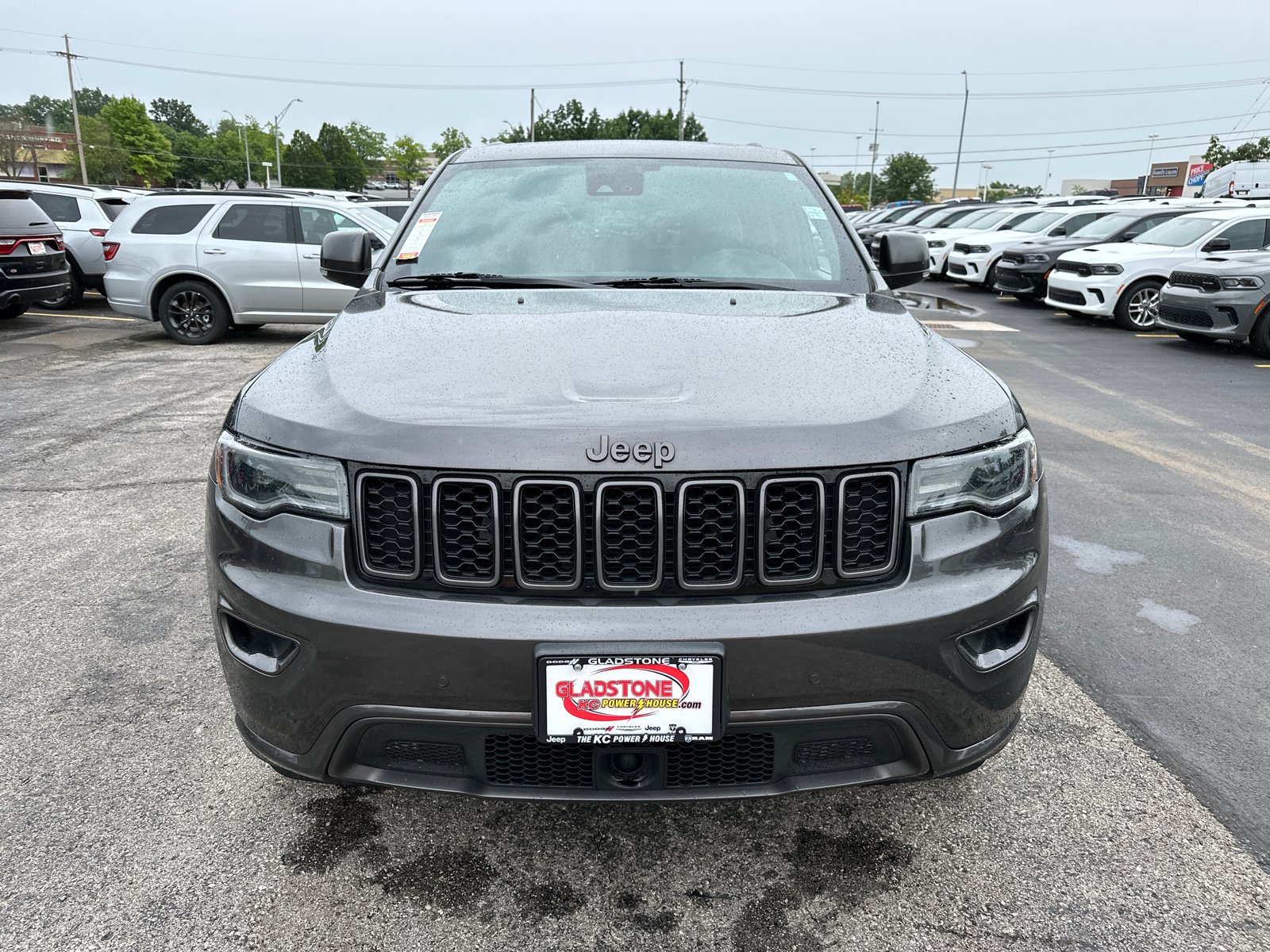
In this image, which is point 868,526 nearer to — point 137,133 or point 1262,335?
point 1262,335

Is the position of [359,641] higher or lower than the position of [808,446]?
lower

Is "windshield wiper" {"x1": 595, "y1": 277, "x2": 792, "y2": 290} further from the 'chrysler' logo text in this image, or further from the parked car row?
the parked car row

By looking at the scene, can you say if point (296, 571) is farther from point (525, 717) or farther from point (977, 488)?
point (977, 488)

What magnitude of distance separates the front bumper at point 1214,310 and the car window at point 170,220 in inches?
460

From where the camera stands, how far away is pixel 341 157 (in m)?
97.1

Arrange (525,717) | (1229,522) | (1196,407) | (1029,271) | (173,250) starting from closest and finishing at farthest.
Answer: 1. (525,717)
2. (1229,522)
3. (1196,407)
4. (173,250)
5. (1029,271)

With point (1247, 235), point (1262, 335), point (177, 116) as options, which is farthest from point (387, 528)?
point (177, 116)

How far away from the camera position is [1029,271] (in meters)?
16.2

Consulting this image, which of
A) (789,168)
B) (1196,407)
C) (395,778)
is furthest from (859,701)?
(1196,407)

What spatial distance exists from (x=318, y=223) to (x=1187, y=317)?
10548 millimetres

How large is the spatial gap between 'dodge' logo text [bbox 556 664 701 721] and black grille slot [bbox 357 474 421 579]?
0.41 meters

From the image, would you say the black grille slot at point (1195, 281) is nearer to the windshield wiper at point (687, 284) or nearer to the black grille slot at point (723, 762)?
the windshield wiper at point (687, 284)

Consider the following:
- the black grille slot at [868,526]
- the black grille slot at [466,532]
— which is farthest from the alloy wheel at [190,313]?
the black grille slot at [868,526]

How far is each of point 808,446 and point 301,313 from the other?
10.3 m
